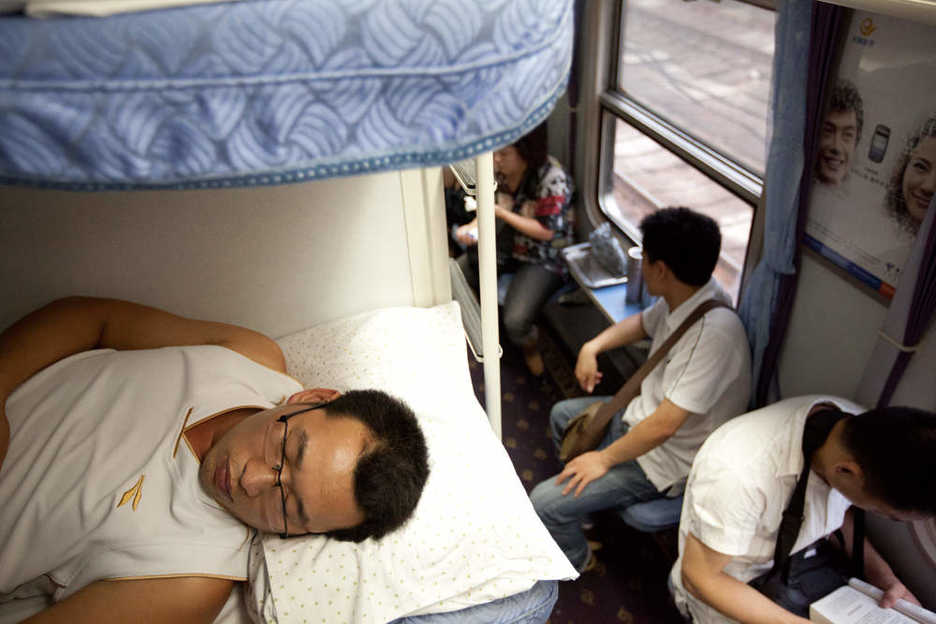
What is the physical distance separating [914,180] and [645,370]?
1.15 meters

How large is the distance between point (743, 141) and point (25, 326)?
11.5 feet

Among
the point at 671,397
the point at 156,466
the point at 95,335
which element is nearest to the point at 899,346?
the point at 671,397

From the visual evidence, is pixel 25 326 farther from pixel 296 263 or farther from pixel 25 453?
pixel 296 263

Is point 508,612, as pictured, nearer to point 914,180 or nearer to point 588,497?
point 588,497

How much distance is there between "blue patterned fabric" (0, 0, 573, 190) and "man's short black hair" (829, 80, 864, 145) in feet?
5.91

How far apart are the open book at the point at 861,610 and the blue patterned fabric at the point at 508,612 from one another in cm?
99

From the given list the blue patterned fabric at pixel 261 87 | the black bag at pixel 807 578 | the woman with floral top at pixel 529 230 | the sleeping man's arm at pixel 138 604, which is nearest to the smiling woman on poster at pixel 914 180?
the black bag at pixel 807 578

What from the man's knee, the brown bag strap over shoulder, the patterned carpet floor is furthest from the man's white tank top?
the patterned carpet floor

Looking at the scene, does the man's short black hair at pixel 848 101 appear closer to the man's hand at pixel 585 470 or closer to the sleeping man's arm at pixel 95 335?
the man's hand at pixel 585 470

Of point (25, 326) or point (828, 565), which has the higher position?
point (25, 326)

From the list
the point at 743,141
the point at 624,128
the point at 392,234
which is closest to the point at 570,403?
the point at 392,234

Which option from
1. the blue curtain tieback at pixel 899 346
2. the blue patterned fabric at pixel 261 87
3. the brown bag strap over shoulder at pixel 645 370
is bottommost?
the brown bag strap over shoulder at pixel 645 370

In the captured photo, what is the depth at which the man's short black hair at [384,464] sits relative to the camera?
4.90ft

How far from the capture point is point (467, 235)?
337 cm
